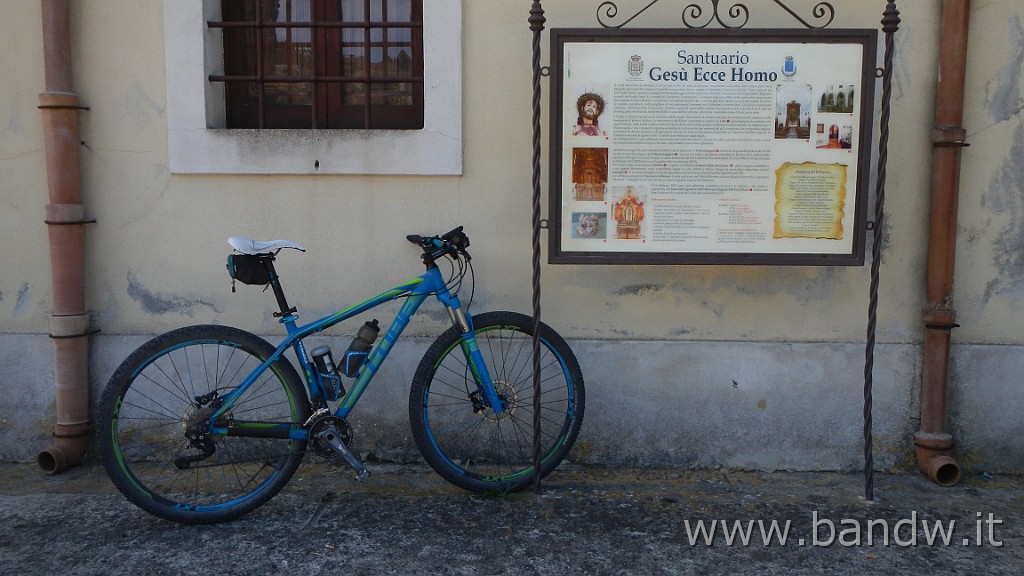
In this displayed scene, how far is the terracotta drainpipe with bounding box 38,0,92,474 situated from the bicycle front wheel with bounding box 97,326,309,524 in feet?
1.03

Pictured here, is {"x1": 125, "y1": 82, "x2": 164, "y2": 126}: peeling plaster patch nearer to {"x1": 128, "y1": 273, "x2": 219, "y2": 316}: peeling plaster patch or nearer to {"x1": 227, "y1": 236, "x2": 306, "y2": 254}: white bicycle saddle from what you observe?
{"x1": 128, "y1": 273, "x2": 219, "y2": 316}: peeling plaster patch

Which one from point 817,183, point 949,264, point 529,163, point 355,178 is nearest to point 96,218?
point 355,178

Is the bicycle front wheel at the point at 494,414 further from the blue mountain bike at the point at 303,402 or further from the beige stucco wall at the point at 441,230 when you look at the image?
the beige stucco wall at the point at 441,230

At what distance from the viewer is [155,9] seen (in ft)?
14.9

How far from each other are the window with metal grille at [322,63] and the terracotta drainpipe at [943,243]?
2775 millimetres

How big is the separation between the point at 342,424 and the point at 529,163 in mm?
1685

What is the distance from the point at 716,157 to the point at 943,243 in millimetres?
1352

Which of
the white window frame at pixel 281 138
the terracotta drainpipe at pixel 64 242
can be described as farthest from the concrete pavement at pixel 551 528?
the white window frame at pixel 281 138

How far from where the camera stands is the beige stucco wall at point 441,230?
4504 millimetres

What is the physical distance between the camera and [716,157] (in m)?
4.15

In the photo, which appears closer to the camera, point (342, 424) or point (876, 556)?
point (876, 556)

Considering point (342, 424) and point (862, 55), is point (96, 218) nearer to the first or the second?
point (342, 424)

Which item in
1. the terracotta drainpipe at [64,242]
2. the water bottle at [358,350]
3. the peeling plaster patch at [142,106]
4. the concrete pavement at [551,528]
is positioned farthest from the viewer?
the peeling plaster patch at [142,106]


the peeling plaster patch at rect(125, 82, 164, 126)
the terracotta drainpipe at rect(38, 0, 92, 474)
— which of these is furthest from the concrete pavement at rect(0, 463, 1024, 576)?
the peeling plaster patch at rect(125, 82, 164, 126)
